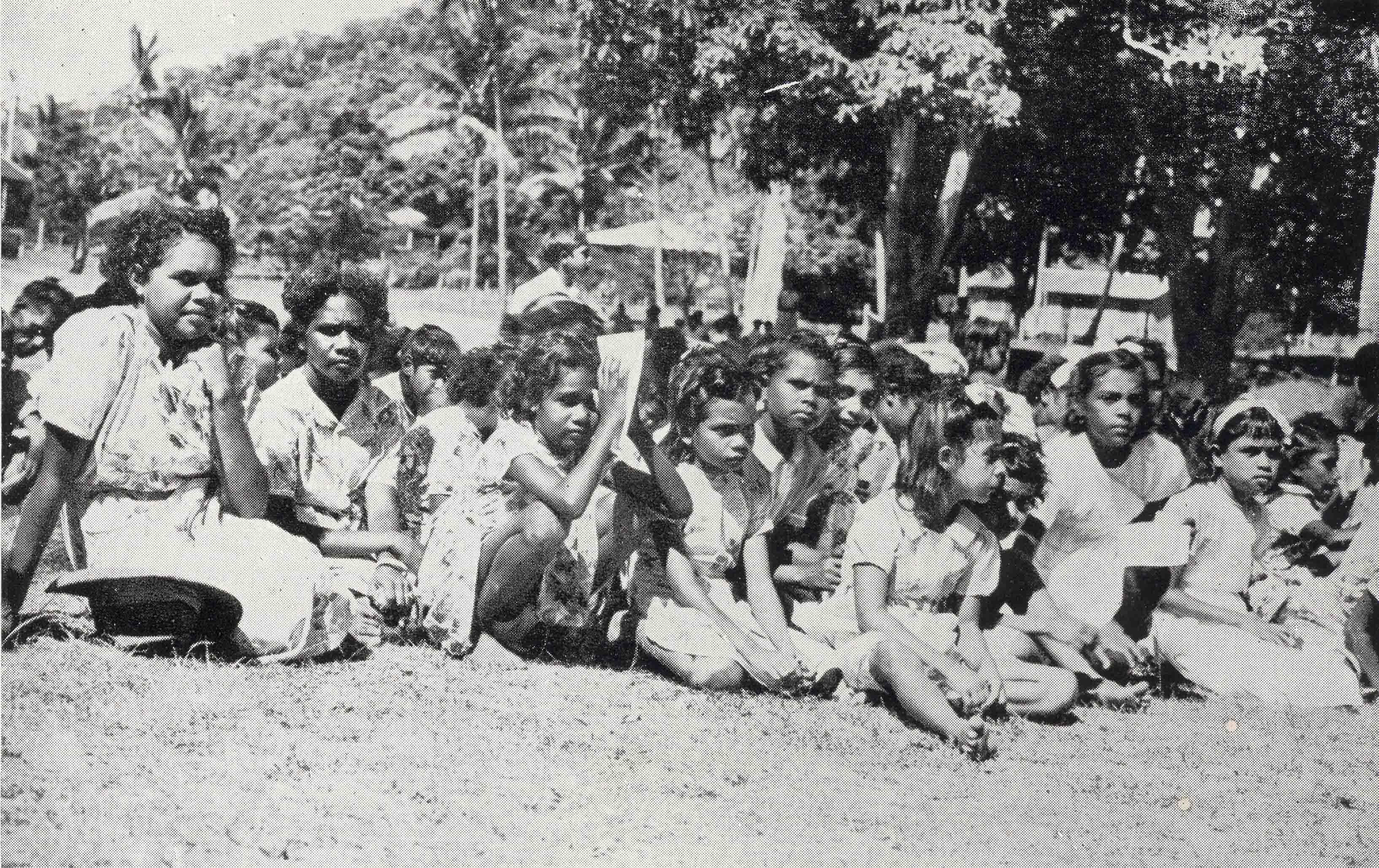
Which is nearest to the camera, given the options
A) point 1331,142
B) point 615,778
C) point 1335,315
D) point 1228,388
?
point 615,778

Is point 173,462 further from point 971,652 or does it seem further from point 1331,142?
point 1331,142

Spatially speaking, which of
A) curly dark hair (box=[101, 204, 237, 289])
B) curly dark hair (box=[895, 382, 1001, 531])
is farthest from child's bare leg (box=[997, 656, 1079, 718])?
curly dark hair (box=[101, 204, 237, 289])

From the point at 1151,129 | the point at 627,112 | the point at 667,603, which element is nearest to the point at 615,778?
the point at 667,603

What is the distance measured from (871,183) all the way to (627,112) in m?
3.49

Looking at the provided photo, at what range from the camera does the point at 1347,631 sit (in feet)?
16.6

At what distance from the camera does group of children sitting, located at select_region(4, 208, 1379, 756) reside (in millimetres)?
3816

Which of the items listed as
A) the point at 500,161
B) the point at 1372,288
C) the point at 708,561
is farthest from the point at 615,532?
the point at 500,161

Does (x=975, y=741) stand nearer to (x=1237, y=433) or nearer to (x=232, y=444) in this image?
(x=1237, y=433)

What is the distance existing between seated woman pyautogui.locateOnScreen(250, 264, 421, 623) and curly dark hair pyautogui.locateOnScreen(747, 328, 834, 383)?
5.02 ft

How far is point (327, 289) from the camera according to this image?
4.51 metres

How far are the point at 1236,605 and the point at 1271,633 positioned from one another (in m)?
0.22

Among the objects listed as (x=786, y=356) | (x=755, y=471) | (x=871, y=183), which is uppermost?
(x=871, y=183)

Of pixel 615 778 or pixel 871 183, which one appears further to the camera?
pixel 871 183

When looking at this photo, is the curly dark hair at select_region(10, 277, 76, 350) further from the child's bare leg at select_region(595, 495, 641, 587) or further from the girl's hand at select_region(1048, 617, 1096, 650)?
the girl's hand at select_region(1048, 617, 1096, 650)
